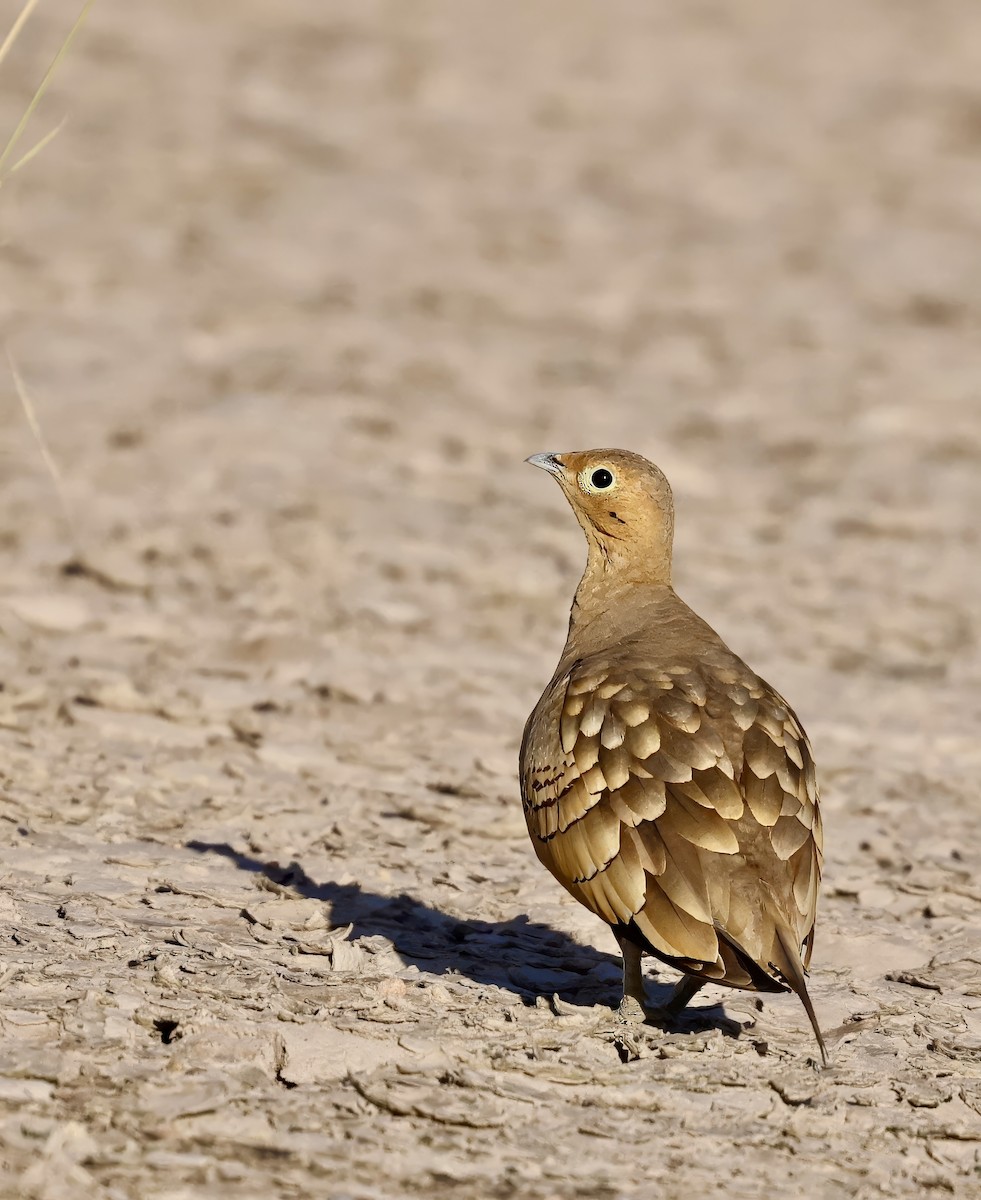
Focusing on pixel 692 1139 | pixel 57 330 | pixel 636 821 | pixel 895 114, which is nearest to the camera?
pixel 692 1139

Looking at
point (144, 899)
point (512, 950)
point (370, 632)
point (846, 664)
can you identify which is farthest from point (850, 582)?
point (144, 899)

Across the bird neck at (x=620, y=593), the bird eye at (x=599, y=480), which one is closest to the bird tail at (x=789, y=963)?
the bird neck at (x=620, y=593)

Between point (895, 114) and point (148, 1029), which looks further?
point (895, 114)

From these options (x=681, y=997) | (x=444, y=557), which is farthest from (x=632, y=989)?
(x=444, y=557)

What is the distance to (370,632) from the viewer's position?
942 centimetres

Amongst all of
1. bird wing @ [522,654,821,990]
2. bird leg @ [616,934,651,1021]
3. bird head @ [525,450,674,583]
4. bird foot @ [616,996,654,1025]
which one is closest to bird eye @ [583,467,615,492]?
bird head @ [525,450,674,583]

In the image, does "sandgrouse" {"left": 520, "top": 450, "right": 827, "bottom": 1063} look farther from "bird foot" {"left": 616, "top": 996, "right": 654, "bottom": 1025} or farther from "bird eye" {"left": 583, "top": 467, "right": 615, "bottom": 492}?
"bird eye" {"left": 583, "top": 467, "right": 615, "bottom": 492}

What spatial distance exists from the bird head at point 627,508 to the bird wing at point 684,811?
2.80 feet

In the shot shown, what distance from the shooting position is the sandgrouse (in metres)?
4.76

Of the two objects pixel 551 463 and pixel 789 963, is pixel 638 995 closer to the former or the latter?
pixel 789 963

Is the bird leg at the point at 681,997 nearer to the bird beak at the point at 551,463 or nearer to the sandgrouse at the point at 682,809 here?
the sandgrouse at the point at 682,809

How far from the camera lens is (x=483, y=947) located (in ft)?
19.4

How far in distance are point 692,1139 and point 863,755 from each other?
434cm

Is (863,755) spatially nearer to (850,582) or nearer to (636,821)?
(850,582)
